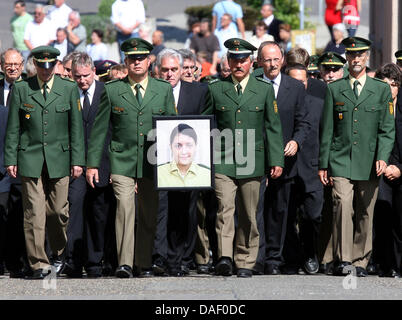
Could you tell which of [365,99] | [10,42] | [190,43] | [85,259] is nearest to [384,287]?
[365,99]

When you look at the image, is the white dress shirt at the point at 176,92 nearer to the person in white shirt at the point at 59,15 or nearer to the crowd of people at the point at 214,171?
the crowd of people at the point at 214,171

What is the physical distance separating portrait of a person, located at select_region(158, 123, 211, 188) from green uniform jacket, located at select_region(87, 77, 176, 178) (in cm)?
21

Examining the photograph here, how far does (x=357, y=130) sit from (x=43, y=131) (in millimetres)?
2968

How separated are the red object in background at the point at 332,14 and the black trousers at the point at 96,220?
9.18 meters

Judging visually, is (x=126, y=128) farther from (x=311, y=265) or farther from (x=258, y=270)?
(x=311, y=265)

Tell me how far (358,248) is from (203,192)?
1823 millimetres

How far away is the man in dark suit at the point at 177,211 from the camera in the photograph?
12594 millimetres

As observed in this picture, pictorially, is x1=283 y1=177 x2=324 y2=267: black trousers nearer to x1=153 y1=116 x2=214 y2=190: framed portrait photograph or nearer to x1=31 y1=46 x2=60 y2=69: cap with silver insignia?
x1=153 y1=116 x2=214 y2=190: framed portrait photograph

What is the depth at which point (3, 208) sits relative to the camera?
12.8m

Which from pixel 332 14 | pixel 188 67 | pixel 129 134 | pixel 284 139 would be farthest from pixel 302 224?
pixel 332 14

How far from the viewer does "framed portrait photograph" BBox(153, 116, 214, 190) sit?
39.5 feet

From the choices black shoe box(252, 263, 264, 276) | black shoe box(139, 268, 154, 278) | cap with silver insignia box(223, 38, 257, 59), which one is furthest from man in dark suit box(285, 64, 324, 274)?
black shoe box(139, 268, 154, 278)

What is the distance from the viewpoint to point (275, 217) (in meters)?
12.8
